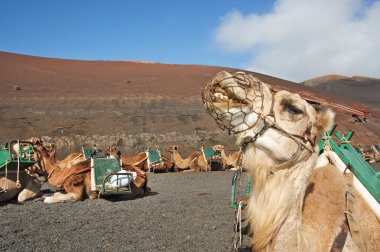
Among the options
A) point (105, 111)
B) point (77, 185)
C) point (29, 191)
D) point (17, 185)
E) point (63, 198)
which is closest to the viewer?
point (17, 185)

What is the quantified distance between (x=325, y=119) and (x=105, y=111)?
115 feet

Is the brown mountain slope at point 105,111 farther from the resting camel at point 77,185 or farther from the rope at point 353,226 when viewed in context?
the rope at point 353,226

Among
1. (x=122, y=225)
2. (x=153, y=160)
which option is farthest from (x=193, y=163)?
(x=122, y=225)

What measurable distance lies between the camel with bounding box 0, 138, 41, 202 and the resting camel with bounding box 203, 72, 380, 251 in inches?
331

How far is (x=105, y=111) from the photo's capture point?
3662cm

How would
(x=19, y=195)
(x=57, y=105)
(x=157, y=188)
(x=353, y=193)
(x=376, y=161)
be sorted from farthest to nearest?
(x=57, y=105)
(x=376, y=161)
(x=157, y=188)
(x=19, y=195)
(x=353, y=193)

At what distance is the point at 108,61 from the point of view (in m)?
78.9

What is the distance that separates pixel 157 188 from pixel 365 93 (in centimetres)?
8734

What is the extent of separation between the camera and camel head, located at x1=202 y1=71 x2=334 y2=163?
7.95ft

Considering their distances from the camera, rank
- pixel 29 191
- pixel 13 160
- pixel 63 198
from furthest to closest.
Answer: pixel 29 191, pixel 63 198, pixel 13 160

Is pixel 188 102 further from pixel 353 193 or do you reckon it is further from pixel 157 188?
pixel 353 193

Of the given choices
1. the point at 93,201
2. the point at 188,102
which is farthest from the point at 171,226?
the point at 188,102

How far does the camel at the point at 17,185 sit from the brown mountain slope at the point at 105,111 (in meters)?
14.8

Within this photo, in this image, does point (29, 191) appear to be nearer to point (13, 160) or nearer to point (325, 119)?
point (13, 160)
